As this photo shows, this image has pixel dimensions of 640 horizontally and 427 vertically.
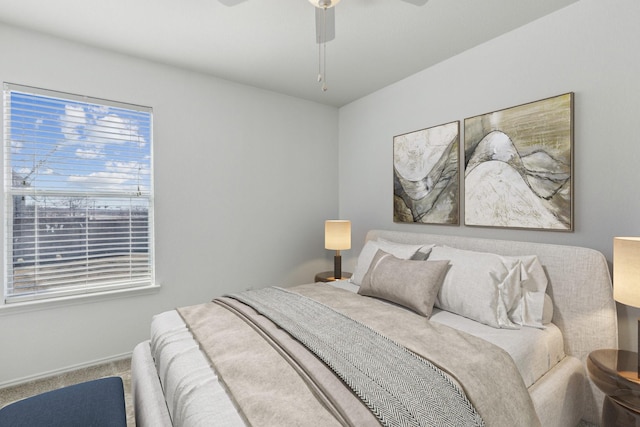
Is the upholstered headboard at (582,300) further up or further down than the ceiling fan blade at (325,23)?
further down

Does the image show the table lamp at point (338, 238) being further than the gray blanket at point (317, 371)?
Yes

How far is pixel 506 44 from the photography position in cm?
228

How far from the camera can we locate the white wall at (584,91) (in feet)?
5.81

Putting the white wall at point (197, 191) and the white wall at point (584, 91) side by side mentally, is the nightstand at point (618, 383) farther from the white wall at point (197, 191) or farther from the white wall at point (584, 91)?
the white wall at point (197, 191)

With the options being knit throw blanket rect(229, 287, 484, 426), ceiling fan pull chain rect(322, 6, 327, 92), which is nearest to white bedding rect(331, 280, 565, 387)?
knit throw blanket rect(229, 287, 484, 426)

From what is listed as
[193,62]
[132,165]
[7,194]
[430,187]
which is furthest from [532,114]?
[7,194]

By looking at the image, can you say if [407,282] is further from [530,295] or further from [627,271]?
[627,271]

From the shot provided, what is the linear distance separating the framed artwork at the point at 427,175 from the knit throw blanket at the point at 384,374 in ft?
5.12

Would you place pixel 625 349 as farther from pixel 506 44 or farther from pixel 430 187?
pixel 506 44

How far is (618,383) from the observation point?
138 centimetres

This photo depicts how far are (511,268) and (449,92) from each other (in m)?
1.61

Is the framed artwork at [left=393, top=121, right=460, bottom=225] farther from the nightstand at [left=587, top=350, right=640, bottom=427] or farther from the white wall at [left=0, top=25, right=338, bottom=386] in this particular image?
the nightstand at [left=587, top=350, right=640, bottom=427]

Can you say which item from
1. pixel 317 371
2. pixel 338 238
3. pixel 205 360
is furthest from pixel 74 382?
pixel 338 238

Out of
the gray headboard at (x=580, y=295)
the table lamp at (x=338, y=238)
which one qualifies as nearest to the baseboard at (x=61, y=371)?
the table lamp at (x=338, y=238)
